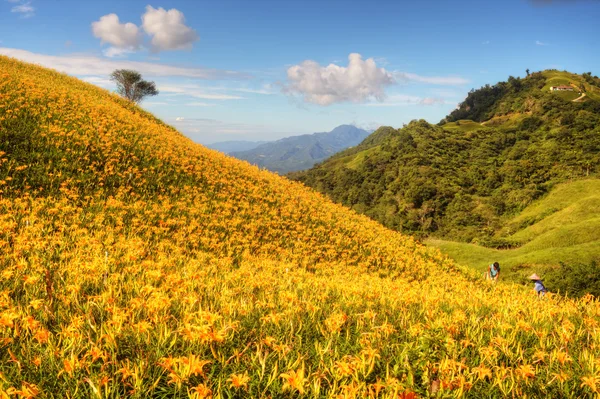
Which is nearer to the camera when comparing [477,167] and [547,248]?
[547,248]

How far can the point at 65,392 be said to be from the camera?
5.29ft

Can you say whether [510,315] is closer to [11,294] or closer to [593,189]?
[11,294]

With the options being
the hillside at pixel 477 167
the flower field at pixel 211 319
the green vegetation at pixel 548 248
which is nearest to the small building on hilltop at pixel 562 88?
the hillside at pixel 477 167

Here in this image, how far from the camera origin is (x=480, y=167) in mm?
100750

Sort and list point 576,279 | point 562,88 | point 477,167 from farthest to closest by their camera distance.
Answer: point 562,88
point 477,167
point 576,279

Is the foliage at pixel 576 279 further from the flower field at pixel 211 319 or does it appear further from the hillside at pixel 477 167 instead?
the hillside at pixel 477 167

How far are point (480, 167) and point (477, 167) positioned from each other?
882 millimetres

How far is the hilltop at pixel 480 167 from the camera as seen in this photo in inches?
3078

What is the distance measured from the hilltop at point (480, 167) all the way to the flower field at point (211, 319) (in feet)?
168

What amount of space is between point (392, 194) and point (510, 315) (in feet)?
344

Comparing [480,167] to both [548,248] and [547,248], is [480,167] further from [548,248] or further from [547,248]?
[548,248]

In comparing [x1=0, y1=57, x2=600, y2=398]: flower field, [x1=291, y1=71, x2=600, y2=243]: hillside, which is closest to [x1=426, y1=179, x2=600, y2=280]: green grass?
[x1=0, y1=57, x2=600, y2=398]: flower field

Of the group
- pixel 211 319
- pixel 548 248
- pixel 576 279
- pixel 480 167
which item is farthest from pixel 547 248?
pixel 480 167

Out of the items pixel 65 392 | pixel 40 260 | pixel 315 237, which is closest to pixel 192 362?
pixel 65 392
